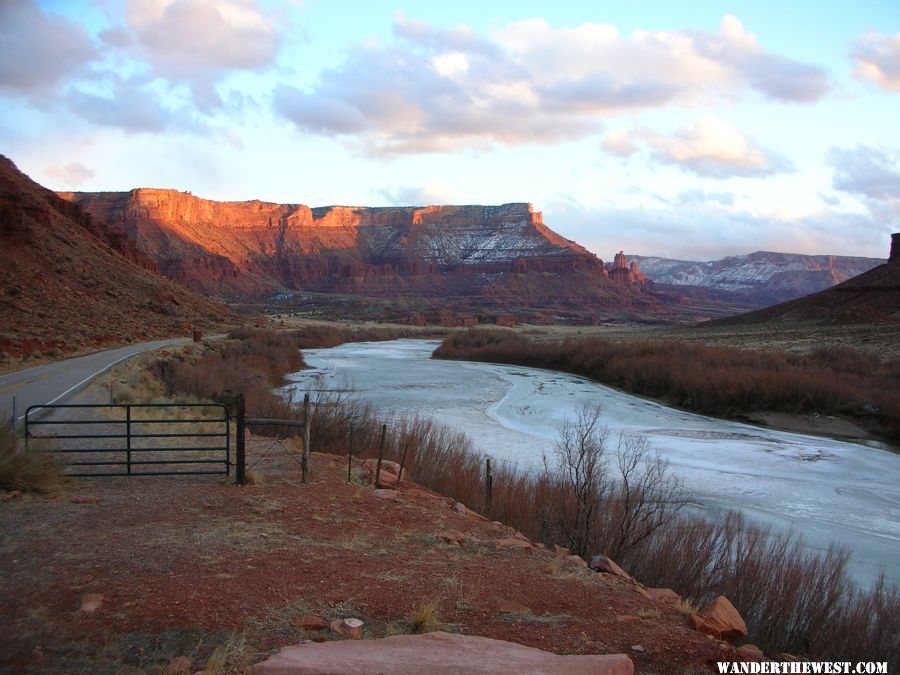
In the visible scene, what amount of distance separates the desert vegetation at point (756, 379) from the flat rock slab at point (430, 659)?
22921 mm

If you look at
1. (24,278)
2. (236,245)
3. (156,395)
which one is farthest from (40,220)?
(236,245)

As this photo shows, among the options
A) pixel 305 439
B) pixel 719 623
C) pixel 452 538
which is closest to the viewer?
pixel 719 623

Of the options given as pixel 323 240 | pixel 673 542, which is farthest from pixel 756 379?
pixel 323 240

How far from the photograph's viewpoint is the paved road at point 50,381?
1471cm

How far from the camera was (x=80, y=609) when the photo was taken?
5289mm

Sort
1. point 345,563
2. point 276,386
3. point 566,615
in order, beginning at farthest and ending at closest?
1. point 276,386
2. point 345,563
3. point 566,615

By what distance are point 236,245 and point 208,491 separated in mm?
155385

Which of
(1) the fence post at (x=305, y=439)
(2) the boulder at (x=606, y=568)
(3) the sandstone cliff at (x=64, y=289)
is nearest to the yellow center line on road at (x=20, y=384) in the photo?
(3) the sandstone cliff at (x=64, y=289)

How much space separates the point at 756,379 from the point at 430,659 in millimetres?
27994

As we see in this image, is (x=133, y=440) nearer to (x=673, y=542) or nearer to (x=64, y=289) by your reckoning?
(x=673, y=542)

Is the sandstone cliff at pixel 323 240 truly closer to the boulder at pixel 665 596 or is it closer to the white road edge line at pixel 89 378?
the white road edge line at pixel 89 378

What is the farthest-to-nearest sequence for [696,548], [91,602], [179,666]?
[696,548] < [91,602] < [179,666]

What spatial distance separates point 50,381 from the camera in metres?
18.6

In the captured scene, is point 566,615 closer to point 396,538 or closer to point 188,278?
point 396,538
